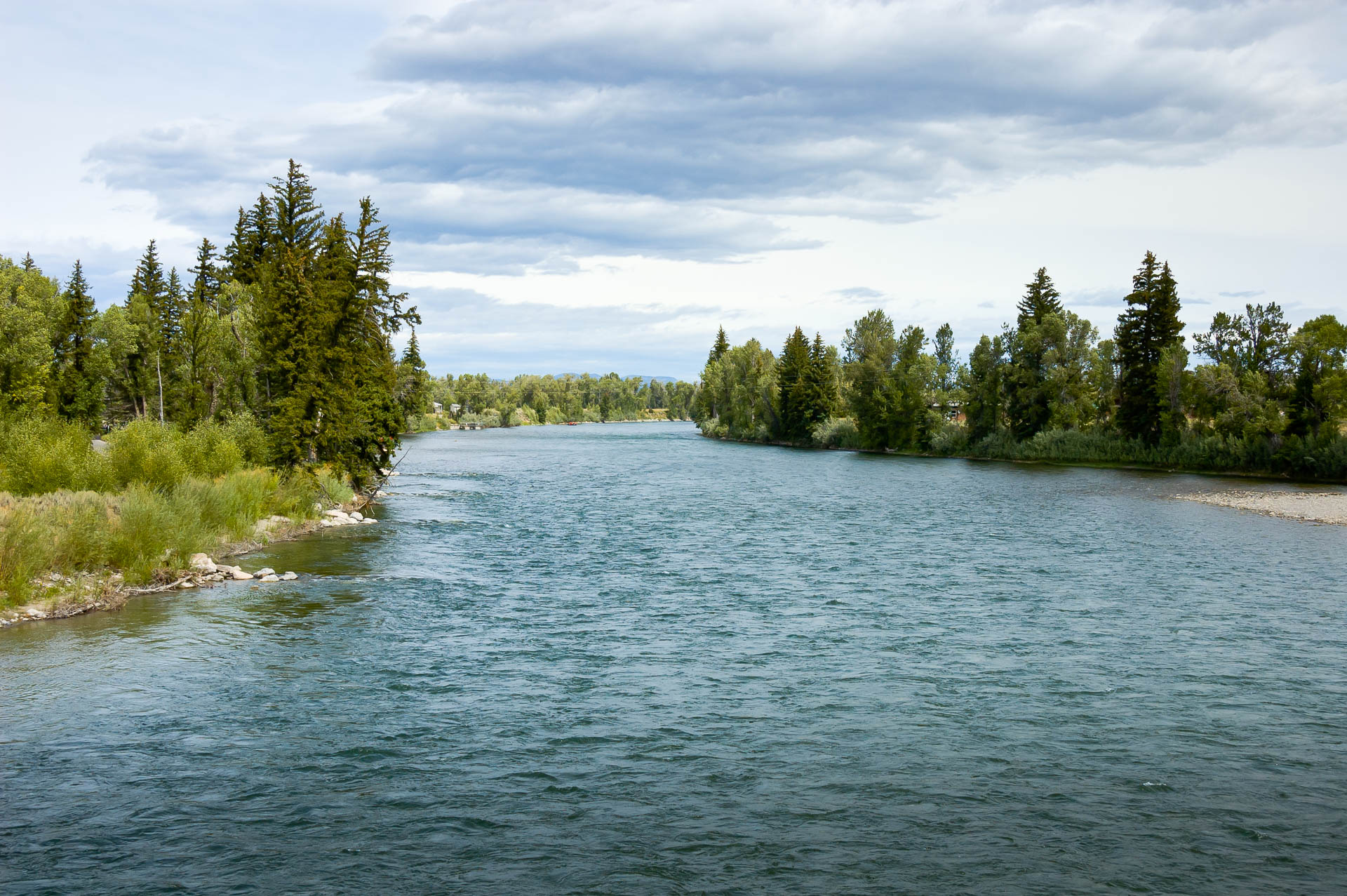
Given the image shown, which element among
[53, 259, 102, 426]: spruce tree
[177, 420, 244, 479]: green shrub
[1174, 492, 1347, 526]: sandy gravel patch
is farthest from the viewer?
[53, 259, 102, 426]: spruce tree

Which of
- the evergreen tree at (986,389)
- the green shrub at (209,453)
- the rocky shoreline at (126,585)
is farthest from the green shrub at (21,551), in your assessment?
the evergreen tree at (986,389)

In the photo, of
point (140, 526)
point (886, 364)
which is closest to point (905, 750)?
point (140, 526)

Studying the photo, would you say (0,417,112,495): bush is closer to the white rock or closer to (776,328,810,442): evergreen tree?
the white rock

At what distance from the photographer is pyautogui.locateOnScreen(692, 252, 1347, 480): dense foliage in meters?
70.4

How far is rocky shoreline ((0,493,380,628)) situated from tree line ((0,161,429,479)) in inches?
364

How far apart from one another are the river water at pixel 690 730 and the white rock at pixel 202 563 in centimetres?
197

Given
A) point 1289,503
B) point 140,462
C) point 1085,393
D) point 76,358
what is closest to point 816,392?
point 1085,393

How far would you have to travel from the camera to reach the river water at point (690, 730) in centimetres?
1198

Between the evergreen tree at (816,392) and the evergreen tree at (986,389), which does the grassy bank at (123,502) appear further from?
the evergreen tree at (816,392)

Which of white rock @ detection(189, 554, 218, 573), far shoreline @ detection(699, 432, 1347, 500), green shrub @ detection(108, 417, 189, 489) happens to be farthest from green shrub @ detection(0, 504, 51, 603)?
far shoreline @ detection(699, 432, 1347, 500)

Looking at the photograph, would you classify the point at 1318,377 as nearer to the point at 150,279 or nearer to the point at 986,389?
the point at 986,389

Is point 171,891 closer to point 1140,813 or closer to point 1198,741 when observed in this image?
point 1140,813

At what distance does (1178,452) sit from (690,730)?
7941cm

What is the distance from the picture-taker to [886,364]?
405 feet
